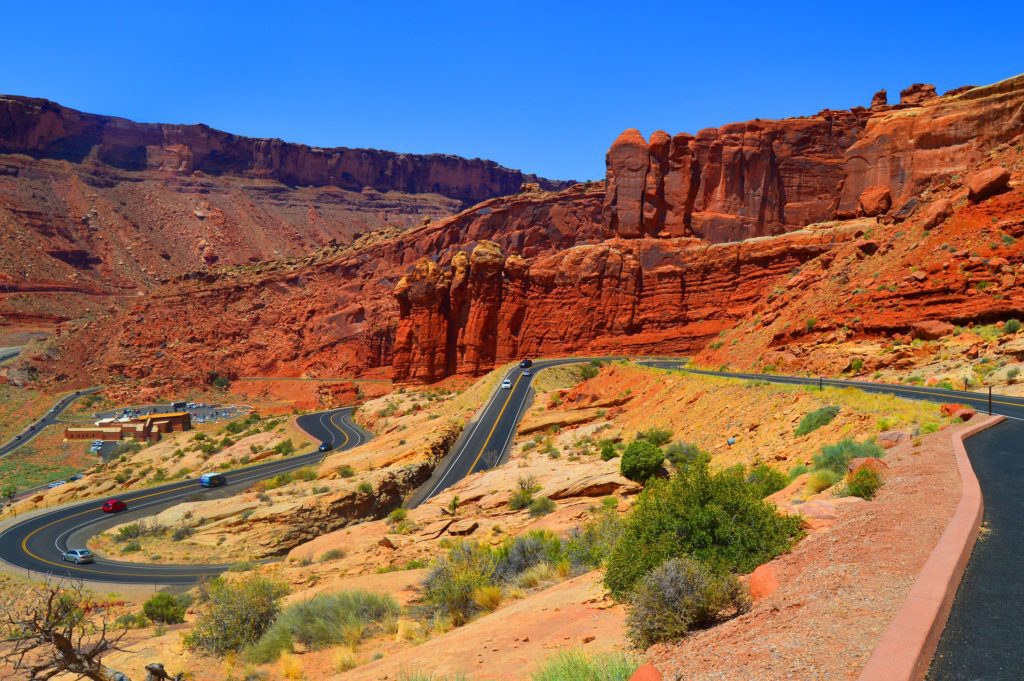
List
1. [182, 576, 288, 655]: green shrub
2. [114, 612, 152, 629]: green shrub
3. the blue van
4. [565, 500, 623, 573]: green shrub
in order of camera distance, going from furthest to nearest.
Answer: the blue van < [114, 612, 152, 629]: green shrub < [182, 576, 288, 655]: green shrub < [565, 500, 623, 573]: green shrub

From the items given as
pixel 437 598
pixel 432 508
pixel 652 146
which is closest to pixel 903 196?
pixel 652 146

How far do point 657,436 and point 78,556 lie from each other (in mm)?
25436

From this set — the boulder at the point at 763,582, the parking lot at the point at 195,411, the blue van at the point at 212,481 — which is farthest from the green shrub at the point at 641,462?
the parking lot at the point at 195,411

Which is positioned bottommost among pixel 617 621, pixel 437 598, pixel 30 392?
pixel 30 392

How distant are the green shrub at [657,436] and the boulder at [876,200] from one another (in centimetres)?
3581

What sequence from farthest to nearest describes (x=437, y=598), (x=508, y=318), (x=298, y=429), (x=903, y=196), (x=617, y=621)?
(x=508, y=318) → (x=298, y=429) → (x=903, y=196) → (x=437, y=598) → (x=617, y=621)

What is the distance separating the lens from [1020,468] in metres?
11.2

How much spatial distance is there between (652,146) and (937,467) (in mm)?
62050

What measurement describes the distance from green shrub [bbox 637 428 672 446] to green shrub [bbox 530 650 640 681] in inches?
749

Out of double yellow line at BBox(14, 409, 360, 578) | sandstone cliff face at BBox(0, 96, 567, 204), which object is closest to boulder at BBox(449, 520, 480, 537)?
double yellow line at BBox(14, 409, 360, 578)

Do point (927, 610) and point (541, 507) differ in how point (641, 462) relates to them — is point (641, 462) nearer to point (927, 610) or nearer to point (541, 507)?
point (541, 507)

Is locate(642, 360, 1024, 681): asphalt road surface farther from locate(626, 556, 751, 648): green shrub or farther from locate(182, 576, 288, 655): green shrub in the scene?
locate(182, 576, 288, 655): green shrub

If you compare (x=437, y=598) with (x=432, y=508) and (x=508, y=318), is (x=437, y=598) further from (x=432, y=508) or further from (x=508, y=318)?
(x=508, y=318)

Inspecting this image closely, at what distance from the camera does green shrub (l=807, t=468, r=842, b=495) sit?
41.1 ft
